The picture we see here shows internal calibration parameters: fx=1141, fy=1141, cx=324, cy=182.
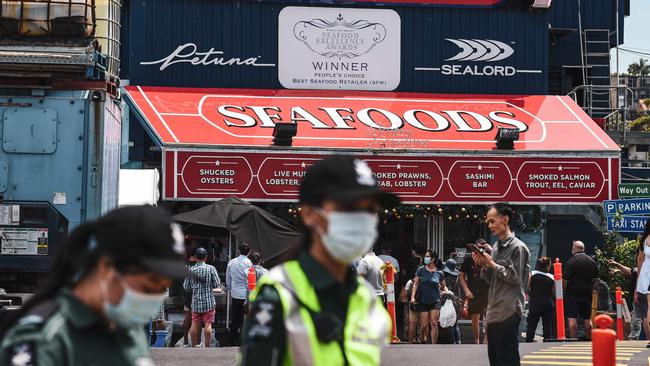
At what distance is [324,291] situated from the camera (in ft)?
12.5

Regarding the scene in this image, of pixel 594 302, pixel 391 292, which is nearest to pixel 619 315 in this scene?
pixel 594 302

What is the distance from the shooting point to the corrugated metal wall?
24984 millimetres

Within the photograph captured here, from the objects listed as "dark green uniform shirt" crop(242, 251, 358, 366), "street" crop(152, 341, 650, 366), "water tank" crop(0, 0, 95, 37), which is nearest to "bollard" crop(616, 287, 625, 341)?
"street" crop(152, 341, 650, 366)

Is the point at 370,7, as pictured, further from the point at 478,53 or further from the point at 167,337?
the point at 167,337

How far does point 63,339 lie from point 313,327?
94 centimetres

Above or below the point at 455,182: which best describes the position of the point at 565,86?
above

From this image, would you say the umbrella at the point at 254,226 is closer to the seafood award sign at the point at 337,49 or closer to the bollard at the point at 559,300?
the bollard at the point at 559,300

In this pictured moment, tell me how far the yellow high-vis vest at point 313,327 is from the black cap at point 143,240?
0.59m

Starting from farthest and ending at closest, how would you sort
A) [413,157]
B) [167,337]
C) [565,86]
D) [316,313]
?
[565,86], [413,157], [167,337], [316,313]

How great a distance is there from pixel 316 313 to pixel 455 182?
18810 millimetres

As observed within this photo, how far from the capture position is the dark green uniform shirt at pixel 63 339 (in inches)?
118

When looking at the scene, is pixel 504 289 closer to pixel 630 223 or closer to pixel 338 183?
pixel 338 183

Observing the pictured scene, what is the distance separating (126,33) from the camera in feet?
83.9

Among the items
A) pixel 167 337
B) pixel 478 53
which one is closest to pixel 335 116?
pixel 478 53
